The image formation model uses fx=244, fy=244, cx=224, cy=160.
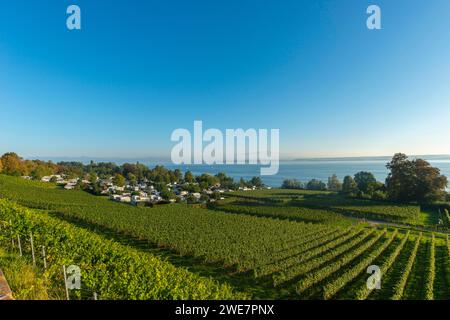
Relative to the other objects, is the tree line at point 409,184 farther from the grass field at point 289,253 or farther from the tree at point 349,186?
the grass field at point 289,253

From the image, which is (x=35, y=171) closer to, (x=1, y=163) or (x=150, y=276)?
(x=1, y=163)

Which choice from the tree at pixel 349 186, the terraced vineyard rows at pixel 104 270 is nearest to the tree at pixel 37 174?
the terraced vineyard rows at pixel 104 270

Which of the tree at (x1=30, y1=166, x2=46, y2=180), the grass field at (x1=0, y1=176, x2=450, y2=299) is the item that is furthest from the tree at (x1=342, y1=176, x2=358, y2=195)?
the tree at (x1=30, y1=166, x2=46, y2=180)

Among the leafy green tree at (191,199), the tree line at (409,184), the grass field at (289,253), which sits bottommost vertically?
the leafy green tree at (191,199)

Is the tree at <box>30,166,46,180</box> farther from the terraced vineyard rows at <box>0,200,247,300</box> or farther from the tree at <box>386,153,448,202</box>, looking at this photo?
the tree at <box>386,153,448,202</box>

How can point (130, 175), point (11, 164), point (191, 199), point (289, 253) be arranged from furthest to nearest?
point (130, 175)
point (11, 164)
point (191, 199)
point (289, 253)

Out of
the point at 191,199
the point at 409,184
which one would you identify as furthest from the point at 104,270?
the point at 409,184

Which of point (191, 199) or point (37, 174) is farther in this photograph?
point (37, 174)

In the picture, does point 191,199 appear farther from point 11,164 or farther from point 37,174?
point 11,164
